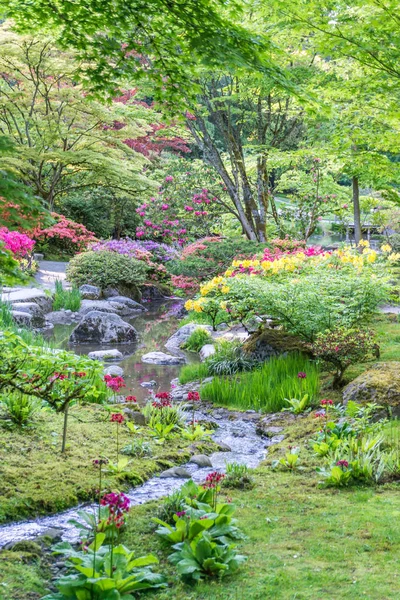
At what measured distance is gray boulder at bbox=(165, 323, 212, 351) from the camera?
1164 centimetres

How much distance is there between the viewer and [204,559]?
2.80 metres

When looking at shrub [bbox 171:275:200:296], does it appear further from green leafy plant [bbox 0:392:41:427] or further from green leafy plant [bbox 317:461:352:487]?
green leafy plant [bbox 317:461:352:487]

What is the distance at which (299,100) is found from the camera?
462 cm

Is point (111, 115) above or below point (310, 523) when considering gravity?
above

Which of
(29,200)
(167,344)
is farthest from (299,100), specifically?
(167,344)

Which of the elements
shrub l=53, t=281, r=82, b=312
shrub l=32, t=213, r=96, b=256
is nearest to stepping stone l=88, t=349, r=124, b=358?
shrub l=53, t=281, r=82, b=312

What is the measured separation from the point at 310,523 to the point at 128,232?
76.4ft

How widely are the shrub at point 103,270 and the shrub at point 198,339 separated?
722 cm

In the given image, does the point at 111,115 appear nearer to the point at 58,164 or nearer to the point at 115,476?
the point at 58,164

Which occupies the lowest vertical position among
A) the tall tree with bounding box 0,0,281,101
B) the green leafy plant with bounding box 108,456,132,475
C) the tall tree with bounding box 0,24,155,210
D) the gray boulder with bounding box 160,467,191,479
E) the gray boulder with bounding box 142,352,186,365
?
the gray boulder with bounding box 142,352,186,365

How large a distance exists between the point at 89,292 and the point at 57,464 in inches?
513

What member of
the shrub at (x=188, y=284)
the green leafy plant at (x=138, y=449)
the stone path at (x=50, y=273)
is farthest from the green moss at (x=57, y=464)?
the stone path at (x=50, y=273)

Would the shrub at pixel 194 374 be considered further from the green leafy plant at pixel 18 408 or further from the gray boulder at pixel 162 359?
the green leafy plant at pixel 18 408

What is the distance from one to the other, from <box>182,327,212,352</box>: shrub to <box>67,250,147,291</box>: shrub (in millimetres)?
7217
